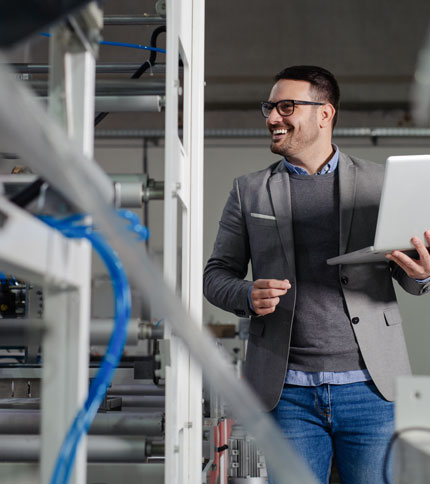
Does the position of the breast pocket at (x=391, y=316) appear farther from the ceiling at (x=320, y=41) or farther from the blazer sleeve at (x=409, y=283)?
the ceiling at (x=320, y=41)

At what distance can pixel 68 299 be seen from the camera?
68cm

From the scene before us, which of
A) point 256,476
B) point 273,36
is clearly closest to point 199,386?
point 256,476

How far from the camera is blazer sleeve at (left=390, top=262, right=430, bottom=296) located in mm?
1693

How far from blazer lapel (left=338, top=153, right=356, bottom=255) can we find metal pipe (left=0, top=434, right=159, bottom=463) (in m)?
0.73

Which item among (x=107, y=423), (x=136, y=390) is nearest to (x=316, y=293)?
(x=107, y=423)

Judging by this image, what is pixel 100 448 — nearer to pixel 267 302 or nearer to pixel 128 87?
pixel 267 302

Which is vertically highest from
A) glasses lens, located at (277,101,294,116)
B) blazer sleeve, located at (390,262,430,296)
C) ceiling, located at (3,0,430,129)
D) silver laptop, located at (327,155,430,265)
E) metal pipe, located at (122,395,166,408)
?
ceiling, located at (3,0,430,129)

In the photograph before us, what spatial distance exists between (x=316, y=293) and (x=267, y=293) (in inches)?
8.7

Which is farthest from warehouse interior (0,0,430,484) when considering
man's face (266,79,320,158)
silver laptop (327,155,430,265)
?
silver laptop (327,155,430,265)

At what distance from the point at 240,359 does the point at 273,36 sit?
2.65 m

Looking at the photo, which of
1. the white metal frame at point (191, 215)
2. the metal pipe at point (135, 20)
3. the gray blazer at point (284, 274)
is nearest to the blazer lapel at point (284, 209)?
the gray blazer at point (284, 274)

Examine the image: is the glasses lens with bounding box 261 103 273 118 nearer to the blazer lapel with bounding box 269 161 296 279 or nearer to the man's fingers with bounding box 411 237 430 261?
the blazer lapel with bounding box 269 161 296 279

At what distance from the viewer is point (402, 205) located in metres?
1.51

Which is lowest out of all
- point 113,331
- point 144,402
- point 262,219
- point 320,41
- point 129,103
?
point 144,402
